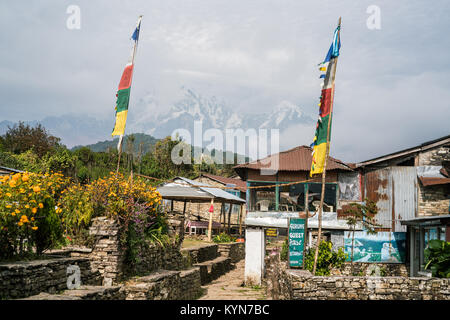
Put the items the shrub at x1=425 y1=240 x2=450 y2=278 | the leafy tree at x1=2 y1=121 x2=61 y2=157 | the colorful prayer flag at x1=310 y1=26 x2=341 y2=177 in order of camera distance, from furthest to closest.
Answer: the leafy tree at x1=2 y1=121 x2=61 y2=157 < the colorful prayer flag at x1=310 y1=26 x2=341 y2=177 < the shrub at x1=425 y1=240 x2=450 y2=278

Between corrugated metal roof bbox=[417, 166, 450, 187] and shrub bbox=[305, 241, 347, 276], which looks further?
corrugated metal roof bbox=[417, 166, 450, 187]

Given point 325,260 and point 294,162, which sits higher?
point 294,162

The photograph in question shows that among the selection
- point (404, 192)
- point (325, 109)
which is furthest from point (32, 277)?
point (404, 192)

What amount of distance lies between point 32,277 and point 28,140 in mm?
35303

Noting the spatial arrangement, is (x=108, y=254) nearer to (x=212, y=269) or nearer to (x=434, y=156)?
(x=212, y=269)

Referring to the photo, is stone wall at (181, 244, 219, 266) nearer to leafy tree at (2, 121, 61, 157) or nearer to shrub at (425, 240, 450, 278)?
shrub at (425, 240, 450, 278)

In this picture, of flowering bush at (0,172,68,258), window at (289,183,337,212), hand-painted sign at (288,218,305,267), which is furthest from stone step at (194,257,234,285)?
flowering bush at (0,172,68,258)

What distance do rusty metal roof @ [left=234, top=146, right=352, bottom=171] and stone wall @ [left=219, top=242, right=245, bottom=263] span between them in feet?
15.1

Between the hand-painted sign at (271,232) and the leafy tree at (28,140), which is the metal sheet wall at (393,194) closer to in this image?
the hand-painted sign at (271,232)

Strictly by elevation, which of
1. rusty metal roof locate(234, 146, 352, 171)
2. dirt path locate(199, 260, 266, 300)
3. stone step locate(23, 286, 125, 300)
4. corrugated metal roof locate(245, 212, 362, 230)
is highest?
rusty metal roof locate(234, 146, 352, 171)

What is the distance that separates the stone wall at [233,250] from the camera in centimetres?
2124

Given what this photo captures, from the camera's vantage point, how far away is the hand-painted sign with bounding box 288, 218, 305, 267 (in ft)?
38.5

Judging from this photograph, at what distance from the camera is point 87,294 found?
6.44 m

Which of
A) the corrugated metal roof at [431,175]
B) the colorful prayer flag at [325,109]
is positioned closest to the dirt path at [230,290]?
the colorful prayer flag at [325,109]
